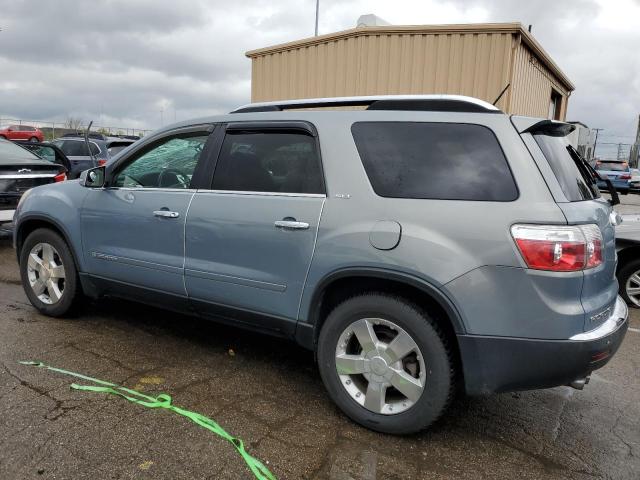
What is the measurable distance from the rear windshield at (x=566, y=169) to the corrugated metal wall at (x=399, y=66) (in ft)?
16.1

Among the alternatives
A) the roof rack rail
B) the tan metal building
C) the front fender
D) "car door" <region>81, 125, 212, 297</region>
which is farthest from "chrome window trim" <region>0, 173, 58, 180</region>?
the roof rack rail

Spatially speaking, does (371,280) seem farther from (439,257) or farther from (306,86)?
(306,86)

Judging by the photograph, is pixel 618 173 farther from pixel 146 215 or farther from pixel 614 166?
pixel 146 215

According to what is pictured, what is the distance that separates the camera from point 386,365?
267 cm

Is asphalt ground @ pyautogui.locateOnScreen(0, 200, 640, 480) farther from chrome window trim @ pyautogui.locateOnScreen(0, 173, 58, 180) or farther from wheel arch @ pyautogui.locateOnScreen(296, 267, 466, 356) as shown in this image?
chrome window trim @ pyautogui.locateOnScreen(0, 173, 58, 180)

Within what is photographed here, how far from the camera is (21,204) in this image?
4.45 meters

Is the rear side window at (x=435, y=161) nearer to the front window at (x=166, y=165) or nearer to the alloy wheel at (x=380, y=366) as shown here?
the alloy wheel at (x=380, y=366)

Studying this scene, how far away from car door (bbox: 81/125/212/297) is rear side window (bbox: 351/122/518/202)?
4.19ft

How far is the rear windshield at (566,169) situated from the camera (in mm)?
2586

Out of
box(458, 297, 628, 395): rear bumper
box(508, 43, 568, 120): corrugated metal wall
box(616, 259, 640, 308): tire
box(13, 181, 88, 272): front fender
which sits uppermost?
box(508, 43, 568, 120): corrugated metal wall

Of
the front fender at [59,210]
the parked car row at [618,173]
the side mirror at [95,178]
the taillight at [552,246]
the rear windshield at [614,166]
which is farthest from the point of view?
the rear windshield at [614,166]

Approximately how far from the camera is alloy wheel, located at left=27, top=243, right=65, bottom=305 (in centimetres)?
427

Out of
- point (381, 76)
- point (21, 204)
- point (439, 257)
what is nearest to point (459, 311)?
point (439, 257)

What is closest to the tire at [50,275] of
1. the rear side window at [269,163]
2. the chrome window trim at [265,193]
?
the chrome window trim at [265,193]
